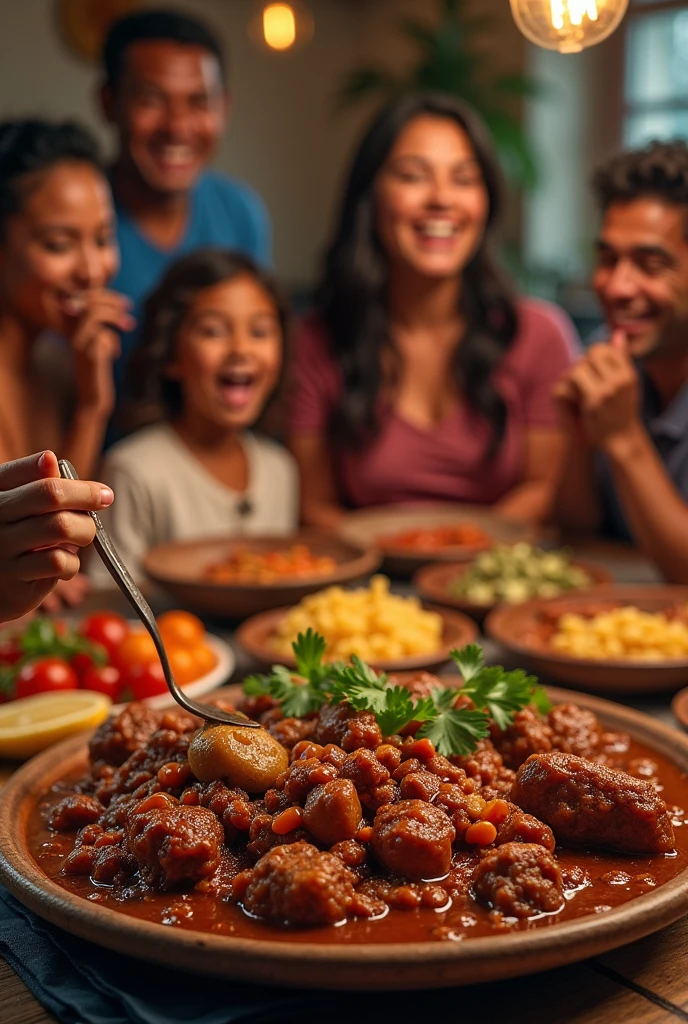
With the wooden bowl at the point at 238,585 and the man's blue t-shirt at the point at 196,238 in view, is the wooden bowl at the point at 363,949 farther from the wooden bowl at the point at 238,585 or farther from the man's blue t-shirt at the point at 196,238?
the man's blue t-shirt at the point at 196,238

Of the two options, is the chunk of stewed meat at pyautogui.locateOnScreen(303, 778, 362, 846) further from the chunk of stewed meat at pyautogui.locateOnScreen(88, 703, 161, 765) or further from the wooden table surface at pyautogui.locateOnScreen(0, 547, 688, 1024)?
the chunk of stewed meat at pyautogui.locateOnScreen(88, 703, 161, 765)

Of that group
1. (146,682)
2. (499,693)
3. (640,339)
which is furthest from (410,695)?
(640,339)

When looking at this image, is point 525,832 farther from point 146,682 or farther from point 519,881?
point 146,682

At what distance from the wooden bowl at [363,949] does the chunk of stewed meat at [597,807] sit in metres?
0.10

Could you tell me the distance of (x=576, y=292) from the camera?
25.4 ft

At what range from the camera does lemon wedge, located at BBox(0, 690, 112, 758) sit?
174 centimetres

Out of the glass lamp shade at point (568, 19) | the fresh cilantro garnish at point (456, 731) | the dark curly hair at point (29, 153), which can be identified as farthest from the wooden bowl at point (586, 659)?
the dark curly hair at point (29, 153)

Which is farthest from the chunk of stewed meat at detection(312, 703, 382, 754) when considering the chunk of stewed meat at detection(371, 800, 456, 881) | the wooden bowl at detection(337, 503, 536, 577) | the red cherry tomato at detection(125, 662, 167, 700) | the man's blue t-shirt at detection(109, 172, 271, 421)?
the man's blue t-shirt at detection(109, 172, 271, 421)

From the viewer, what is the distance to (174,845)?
1188 mm

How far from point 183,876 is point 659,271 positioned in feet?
7.42

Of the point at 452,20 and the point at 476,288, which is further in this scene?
the point at 452,20

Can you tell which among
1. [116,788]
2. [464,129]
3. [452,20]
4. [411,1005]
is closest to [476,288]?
[464,129]

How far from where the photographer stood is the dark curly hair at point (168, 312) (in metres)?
3.51

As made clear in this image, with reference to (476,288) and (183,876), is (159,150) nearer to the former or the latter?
(476,288)
